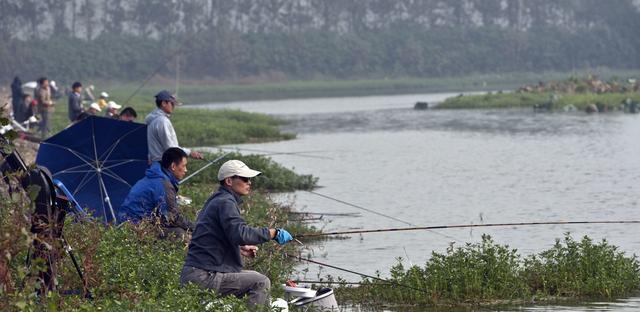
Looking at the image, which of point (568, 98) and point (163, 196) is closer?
point (163, 196)

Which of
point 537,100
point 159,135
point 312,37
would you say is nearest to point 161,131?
point 159,135

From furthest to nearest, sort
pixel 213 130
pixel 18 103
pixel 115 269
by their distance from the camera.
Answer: pixel 213 130 < pixel 18 103 < pixel 115 269

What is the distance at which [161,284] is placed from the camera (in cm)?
995

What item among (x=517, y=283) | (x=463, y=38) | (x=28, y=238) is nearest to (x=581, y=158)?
(x=517, y=283)

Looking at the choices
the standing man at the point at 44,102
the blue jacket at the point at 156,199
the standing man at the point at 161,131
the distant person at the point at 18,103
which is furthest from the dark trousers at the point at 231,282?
the distant person at the point at 18,103

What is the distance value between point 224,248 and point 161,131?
485 centimetres

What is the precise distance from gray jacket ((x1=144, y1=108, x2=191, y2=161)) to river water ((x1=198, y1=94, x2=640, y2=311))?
1986 mm

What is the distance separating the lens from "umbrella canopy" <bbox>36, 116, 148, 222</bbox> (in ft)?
46.4

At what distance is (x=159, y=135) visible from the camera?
14039 mm

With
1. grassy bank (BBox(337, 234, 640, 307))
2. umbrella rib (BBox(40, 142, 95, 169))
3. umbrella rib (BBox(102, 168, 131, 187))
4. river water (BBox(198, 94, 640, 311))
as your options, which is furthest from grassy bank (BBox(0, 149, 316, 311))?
river water (BBox(198, 94, 640, 311))

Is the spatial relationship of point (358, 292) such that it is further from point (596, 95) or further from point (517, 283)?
point (596, 95)

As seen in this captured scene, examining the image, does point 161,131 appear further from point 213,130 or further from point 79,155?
point 213,130

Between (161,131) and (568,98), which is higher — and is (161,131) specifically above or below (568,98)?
above

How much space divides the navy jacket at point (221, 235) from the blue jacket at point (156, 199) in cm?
213
